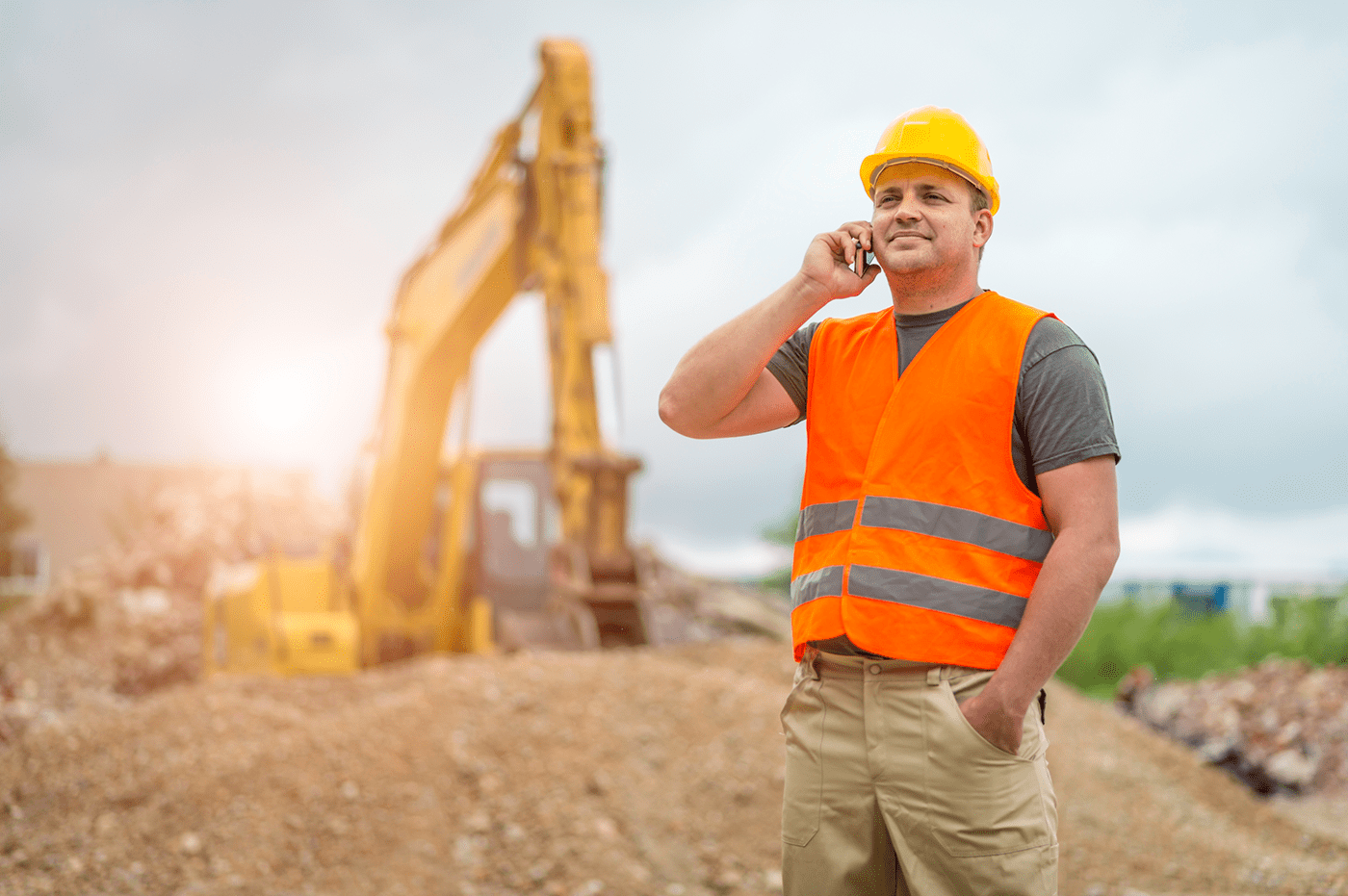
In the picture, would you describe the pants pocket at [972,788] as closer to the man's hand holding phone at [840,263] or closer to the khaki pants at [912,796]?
the khaki pants at [912,796]

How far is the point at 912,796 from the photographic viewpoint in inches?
69.8

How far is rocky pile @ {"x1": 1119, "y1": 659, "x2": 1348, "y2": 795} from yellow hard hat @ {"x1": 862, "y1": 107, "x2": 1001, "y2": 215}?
19.7 ft

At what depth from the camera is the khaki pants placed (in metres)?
1.75

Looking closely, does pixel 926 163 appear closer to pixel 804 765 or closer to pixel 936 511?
pixel 936 511

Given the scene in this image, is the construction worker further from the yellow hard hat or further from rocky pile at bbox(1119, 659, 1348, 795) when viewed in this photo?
rocky pile at bbox(1119, 659, 1348, 795)

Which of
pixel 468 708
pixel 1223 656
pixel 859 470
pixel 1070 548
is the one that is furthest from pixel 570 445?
pixel 1223 656

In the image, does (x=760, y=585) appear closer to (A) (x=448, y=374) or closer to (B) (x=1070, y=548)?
(A) (x=448, y=374)

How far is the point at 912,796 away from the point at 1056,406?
0.71m

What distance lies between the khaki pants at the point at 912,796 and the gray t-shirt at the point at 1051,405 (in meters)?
0.11

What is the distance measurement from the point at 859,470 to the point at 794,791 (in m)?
0.60

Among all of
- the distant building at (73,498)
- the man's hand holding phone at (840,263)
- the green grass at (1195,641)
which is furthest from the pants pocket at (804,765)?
the distant building at (73,498)

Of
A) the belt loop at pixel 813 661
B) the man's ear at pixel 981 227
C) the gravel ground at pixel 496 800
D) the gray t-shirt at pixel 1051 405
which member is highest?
the man's ear at pixel 981 227

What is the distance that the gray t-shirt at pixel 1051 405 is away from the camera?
174 cm

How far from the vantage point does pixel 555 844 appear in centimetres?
403
